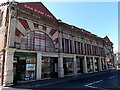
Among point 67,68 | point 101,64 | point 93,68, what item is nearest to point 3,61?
point 67,68

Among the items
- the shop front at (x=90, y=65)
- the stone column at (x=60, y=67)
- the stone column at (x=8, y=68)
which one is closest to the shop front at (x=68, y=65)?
the stone column at (x=60, y=67)

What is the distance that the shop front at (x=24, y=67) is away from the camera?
568 inches

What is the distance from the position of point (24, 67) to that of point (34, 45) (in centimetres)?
354

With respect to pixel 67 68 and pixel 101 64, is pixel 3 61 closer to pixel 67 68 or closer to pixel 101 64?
Answer: pixel 67 68

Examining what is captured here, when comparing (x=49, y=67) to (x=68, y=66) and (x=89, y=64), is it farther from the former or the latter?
(x=89, y=64)

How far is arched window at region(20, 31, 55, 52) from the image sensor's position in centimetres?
1550

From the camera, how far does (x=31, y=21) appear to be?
16.5 meters

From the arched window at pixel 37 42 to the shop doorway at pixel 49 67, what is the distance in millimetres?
1744

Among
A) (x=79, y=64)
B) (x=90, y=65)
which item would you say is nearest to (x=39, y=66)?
(x=79, y=64)

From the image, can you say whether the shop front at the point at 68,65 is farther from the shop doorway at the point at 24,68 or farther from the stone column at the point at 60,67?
the shop doorway at the point at 24,68

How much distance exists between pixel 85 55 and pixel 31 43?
14.8 m

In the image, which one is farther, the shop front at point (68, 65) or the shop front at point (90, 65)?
the shop front at point (90, 65)

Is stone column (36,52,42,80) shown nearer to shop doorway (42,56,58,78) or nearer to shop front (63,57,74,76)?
shop doorway (42,56,58,78)

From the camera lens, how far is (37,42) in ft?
55.6
